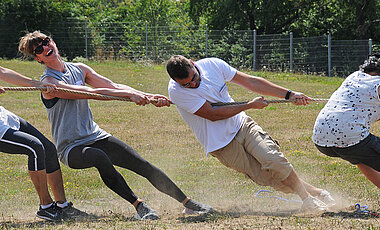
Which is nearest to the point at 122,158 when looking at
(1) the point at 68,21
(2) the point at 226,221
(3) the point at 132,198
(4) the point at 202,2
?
(3) the point at 132,198

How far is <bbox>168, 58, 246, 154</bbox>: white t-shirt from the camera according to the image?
520 cm

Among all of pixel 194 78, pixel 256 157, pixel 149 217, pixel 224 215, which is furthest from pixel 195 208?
pixel 194 78

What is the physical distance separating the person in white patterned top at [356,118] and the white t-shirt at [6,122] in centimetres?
301

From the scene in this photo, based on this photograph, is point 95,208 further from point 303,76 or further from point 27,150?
point 303,76

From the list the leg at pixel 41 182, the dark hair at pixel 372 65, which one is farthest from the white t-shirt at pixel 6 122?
the dark hair at pixel 372 65

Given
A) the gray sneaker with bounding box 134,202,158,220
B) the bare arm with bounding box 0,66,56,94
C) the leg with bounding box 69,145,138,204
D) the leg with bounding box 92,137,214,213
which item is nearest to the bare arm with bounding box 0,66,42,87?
the bare arm with bounding box 0,66,56,94

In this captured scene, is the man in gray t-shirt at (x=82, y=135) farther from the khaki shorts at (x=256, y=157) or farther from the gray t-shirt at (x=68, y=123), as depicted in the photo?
the khaki shorts at (x=256, y=157)

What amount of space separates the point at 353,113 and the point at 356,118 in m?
0.05

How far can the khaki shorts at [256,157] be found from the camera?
5238mm

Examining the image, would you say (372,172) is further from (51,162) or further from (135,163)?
(51,162)

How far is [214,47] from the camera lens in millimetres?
23344

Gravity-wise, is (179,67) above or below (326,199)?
above

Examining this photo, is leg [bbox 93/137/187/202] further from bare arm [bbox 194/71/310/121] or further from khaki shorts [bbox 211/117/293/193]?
bare arm [bbox 194/71/310/121]

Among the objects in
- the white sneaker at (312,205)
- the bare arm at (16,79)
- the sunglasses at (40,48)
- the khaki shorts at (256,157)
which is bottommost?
the white sneaker at (312,205)
